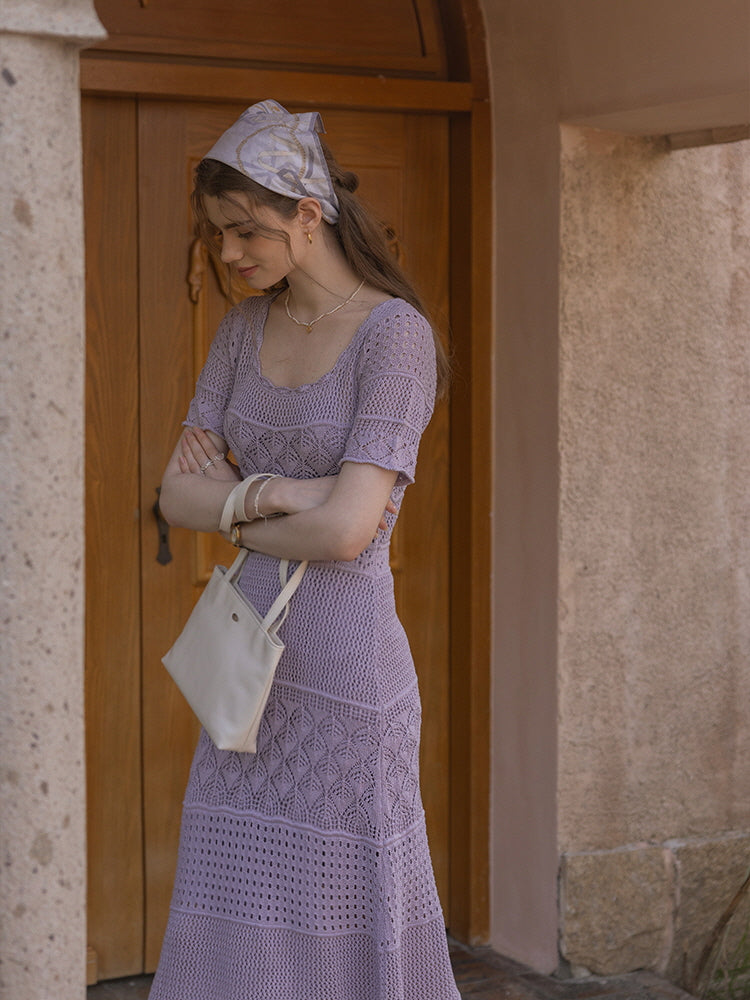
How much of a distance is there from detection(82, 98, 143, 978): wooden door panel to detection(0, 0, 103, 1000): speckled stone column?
176cm

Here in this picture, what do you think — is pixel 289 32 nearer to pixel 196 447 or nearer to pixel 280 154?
pixel 280 154

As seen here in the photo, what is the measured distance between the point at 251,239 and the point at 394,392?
404mm

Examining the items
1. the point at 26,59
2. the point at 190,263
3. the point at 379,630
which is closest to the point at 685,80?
the point at 190,263

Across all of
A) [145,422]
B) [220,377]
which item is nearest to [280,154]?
[220,377]

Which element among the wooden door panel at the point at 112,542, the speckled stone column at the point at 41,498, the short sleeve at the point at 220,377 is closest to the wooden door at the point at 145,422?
the wooden door panel at the point at 112,542

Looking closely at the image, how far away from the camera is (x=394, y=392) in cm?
243

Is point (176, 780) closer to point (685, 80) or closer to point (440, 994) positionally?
point (440, 994)

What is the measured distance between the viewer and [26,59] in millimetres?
1795

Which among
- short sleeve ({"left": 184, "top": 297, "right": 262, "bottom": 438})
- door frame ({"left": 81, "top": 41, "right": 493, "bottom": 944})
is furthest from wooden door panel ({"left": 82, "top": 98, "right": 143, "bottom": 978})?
short sleeve ({"left": 184, "top": 297, "right": 262, "bottom": 438})

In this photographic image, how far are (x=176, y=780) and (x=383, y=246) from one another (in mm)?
1785

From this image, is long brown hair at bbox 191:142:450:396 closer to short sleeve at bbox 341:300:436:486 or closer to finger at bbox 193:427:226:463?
short sleeve at bbox 341:300:436:486

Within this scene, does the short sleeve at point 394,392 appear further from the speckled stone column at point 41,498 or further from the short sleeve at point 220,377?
the speckled stone column at point 41,498

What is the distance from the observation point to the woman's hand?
270 centimetres

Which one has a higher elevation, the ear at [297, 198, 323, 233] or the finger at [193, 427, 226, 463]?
the ear at [297, 198, 323, 233]
